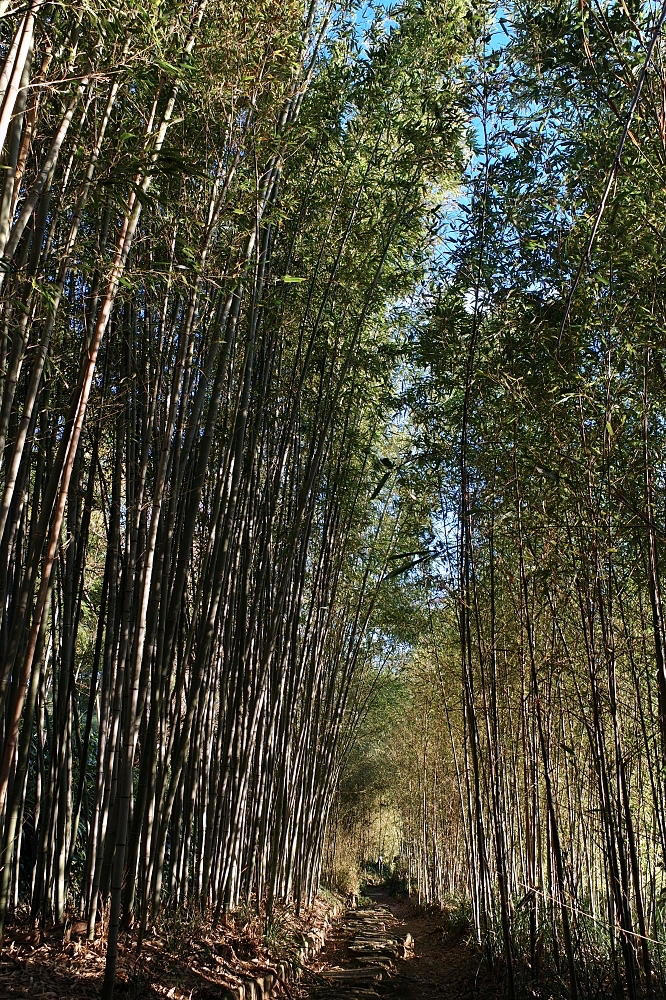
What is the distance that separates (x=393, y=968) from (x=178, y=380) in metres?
4.75

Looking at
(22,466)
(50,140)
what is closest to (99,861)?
(22,466)

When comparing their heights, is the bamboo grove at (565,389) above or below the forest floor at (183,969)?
above

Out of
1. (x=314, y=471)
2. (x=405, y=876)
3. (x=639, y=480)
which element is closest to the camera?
(x=639, y=480)

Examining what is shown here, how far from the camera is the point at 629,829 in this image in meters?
3.02

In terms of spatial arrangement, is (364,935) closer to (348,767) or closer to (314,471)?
(314,471)

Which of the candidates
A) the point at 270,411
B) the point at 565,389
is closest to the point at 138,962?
the point at 565,389

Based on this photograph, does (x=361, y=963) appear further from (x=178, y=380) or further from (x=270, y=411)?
(x=178, y=380)

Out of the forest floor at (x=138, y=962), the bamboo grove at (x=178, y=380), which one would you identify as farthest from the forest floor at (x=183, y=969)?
the bamboo grove at (x=178, y=380)

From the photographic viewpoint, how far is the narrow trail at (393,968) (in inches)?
183

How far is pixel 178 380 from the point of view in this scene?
10.4 ft

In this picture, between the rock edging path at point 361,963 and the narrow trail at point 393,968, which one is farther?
the narrow trail at point 393,968

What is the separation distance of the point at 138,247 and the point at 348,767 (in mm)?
13597

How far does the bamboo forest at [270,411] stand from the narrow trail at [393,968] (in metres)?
0.05

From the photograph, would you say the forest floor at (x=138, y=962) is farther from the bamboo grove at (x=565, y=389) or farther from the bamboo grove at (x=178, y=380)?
the bamboo grove at (x=565, y=389)
